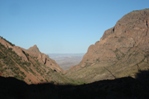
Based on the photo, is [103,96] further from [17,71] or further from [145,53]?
[145,53]

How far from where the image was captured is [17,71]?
92.9 metres

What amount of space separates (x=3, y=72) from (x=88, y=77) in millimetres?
121623

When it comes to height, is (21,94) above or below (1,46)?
below

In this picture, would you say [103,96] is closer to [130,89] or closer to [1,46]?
[130,89]

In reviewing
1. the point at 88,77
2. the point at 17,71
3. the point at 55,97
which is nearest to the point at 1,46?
the point at 17,71

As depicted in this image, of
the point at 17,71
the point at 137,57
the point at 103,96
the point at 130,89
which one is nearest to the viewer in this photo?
the point at 103,96

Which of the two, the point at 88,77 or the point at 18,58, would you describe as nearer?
the point at 18,58

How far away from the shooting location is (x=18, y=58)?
359 feet

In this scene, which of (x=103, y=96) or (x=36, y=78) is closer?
(x=103, y=96)

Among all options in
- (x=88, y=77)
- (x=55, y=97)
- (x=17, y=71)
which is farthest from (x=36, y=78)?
(x=88, y=77)

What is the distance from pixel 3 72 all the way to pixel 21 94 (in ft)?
207

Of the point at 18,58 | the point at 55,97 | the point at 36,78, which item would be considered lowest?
the point at 55,97

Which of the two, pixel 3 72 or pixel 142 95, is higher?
pixel 3 72

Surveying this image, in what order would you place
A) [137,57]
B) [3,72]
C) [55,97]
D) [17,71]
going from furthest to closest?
[137,57], [17,71], [3,72], [55,97]
